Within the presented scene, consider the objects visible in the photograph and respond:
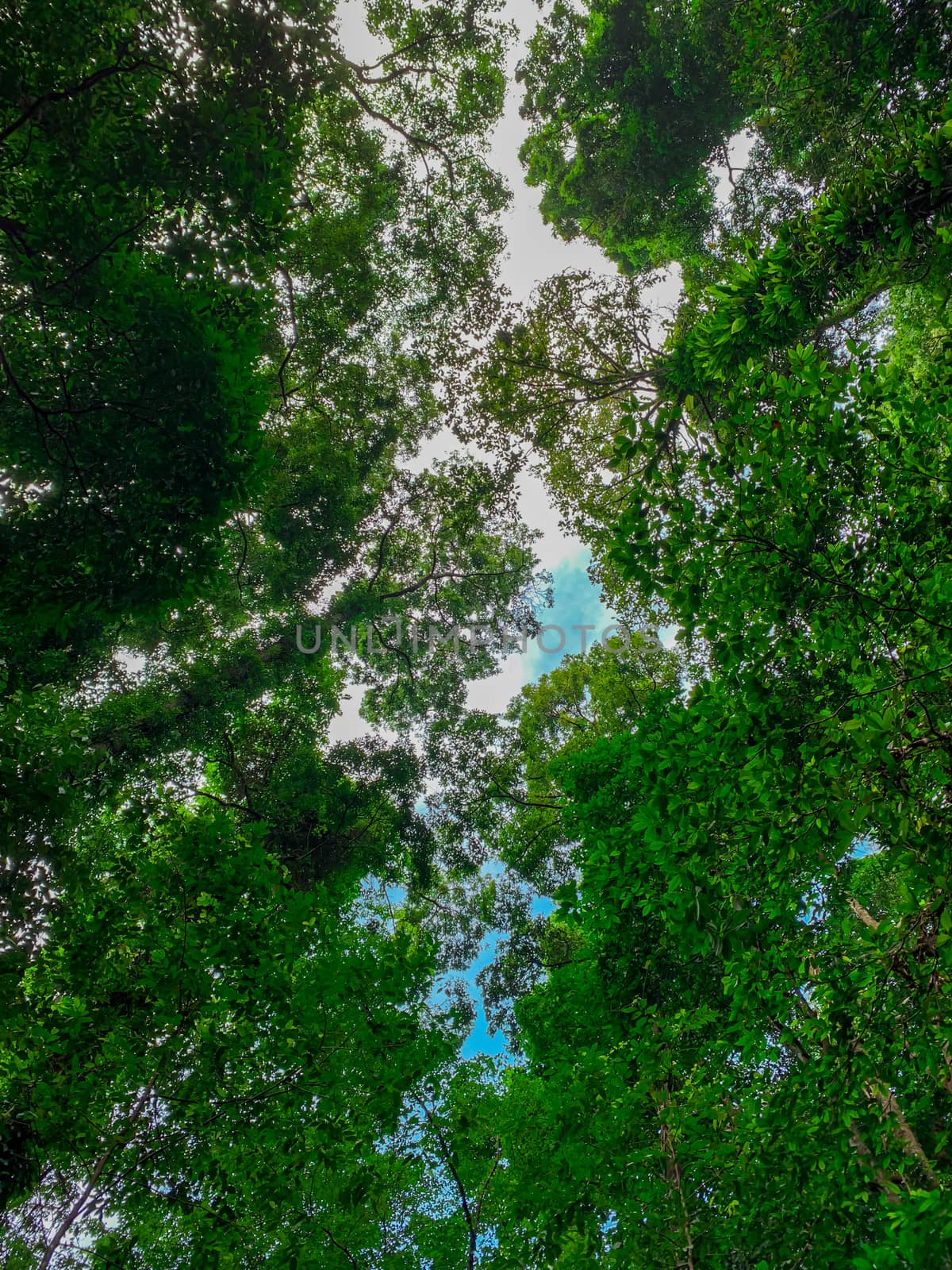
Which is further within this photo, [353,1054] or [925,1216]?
[353,1054]

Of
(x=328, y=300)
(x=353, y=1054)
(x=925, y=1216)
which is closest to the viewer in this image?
(x=925, y=1216)

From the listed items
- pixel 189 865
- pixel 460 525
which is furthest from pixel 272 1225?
pixel 460 525

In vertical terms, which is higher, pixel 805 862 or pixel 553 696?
pixel 553 696

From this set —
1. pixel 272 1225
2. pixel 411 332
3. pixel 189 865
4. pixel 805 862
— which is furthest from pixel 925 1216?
pixel 411 332

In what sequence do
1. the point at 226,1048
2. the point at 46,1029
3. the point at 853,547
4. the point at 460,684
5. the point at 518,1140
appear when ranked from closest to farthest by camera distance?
1. the point at 853,547
2. the point at 46,1029
3. the point at 226,1048
4. the point at 518,1140
5. the point at 460,684

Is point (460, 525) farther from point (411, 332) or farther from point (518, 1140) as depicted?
point (518, 1140)

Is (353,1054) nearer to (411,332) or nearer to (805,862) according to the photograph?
(805,862)

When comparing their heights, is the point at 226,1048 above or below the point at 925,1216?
above

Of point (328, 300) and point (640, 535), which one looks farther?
point (328, 300)

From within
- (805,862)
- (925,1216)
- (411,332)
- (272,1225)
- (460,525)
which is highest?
(411,332)
